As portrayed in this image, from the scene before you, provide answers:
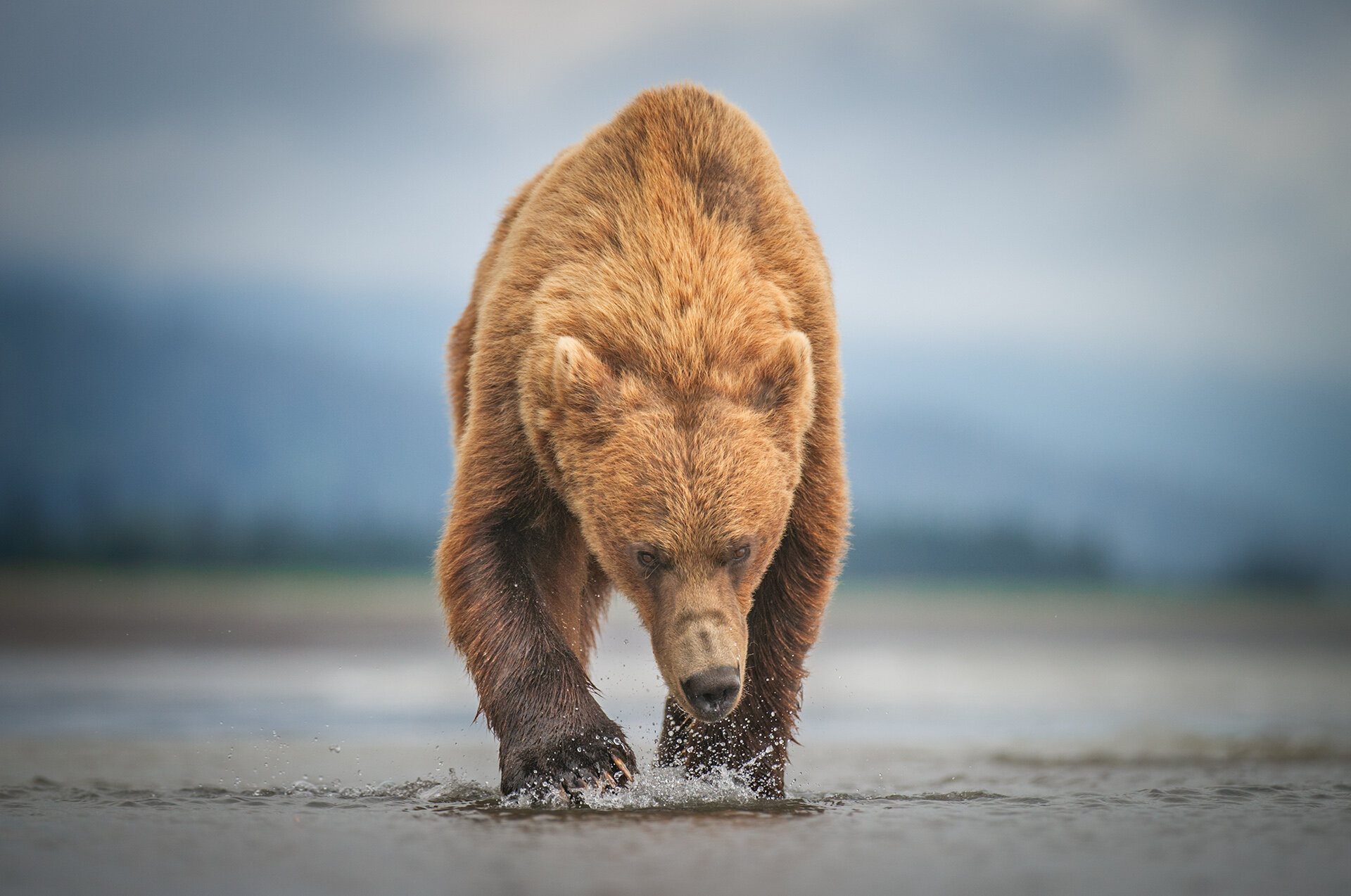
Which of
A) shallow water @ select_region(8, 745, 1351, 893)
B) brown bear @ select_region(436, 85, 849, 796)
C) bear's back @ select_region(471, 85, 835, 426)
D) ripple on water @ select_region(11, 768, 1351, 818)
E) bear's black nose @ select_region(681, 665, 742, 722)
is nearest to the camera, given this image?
shallow water @ select_region(8, 745, 1351, 893)

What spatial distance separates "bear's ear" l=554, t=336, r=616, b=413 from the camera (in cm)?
521

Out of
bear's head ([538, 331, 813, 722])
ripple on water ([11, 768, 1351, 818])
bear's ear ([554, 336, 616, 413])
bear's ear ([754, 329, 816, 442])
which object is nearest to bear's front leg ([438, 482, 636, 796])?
ripple on water ([11, 768, 1351, 818])

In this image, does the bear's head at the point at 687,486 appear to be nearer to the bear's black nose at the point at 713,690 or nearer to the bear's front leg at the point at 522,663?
the bear's black nose at the point at 713,690

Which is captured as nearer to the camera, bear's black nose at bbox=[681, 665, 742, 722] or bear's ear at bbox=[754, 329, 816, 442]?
bear's black nose at bbox=[681, 665, 742, 722]

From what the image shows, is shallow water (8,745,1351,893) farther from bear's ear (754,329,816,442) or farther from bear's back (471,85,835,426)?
bear's back (471,85,835,426)

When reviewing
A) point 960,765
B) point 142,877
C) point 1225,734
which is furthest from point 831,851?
point 1225,734

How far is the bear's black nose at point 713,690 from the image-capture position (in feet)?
15.8

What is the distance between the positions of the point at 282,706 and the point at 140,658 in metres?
6.76

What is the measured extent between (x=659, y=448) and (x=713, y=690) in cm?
97

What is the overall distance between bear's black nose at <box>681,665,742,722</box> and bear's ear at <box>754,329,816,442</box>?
1140 millimetres

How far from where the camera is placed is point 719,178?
20.0 feet

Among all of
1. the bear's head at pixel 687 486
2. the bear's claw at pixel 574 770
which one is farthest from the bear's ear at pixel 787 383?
the bear's claw at pixel 574 770

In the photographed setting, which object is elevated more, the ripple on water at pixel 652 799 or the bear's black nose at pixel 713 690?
the bear's black nose at pixel 713 690

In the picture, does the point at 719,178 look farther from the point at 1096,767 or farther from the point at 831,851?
the point at 1096,767
